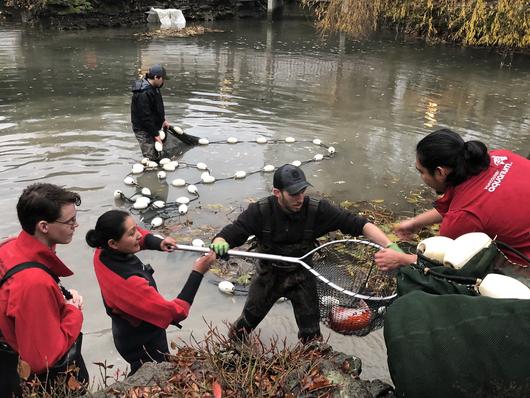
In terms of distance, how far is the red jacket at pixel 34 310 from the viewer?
2383mm

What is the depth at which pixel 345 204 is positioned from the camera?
6.98 meters

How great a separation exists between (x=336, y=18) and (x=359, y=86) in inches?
161

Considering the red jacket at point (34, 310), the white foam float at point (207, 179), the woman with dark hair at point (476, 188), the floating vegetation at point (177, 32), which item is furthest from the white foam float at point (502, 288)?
the floating vegetation at point (177, 32)

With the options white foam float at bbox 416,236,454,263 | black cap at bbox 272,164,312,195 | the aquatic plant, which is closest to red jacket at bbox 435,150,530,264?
white foam float at bbox 416,236,454,263

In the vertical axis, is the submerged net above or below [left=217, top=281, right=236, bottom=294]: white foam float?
above

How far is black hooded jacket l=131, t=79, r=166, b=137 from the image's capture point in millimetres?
7629

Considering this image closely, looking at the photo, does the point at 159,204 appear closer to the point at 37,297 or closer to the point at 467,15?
the point at 37,297

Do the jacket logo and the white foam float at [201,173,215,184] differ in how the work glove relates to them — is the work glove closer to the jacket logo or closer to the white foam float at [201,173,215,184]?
the jacket logo

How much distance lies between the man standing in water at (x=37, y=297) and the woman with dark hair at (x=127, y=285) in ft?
0.87

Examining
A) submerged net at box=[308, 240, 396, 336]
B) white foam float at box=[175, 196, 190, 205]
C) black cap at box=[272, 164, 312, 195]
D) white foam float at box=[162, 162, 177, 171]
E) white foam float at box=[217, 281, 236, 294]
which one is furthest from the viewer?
white foam float at box=[162, 162, 177, 171]

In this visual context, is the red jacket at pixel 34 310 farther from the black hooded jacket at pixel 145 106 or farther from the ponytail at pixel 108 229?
the black hooded jacket at pixel 145 106

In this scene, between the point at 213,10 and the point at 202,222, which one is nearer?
the point at 202,222

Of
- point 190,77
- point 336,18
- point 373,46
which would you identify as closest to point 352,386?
point 190,77

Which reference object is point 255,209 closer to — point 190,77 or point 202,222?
point 202,222
